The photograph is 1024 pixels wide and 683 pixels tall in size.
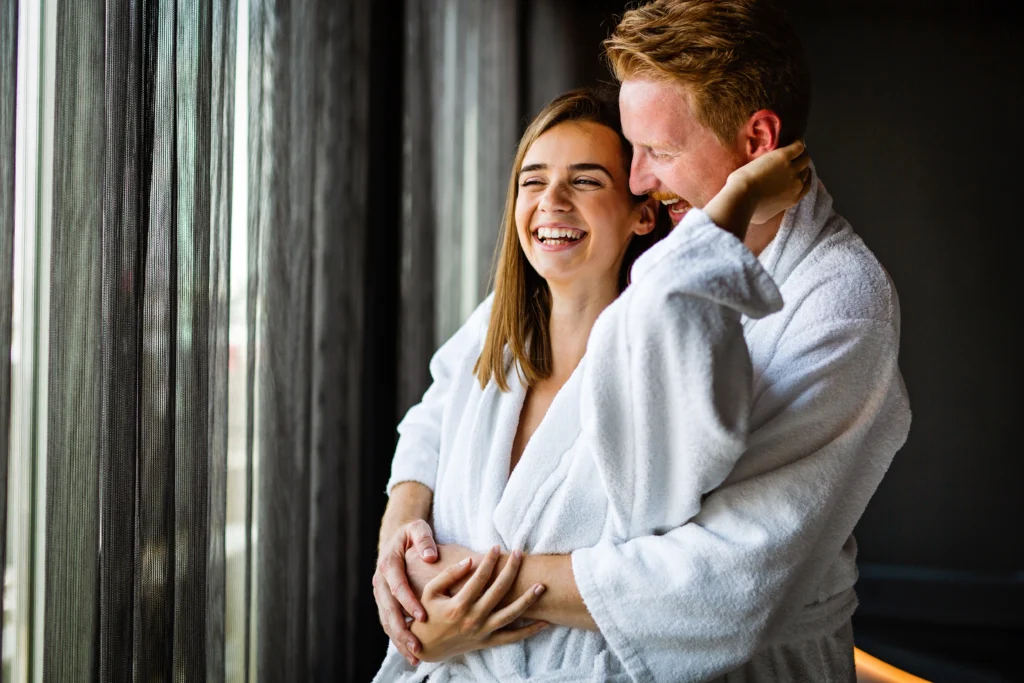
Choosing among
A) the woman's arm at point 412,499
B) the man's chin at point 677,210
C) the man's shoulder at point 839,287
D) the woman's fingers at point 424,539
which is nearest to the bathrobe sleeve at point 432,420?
the woman's arm at point 412,499

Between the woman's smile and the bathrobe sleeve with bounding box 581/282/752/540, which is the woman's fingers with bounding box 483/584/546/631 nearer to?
the bathrobe sleeve with bounding box 581/282/752/540

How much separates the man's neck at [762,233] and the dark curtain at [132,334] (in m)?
0.77

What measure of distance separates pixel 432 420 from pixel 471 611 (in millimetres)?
438

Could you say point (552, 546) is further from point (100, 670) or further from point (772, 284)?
point (100, 670)

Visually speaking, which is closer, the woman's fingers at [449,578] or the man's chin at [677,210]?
the woman's fingers at [449,578]

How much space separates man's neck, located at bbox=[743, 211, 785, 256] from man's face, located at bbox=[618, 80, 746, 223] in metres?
0.08

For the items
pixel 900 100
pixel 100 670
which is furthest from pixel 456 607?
pixel 900 100

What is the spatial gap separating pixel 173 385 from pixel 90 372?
0.13 metres

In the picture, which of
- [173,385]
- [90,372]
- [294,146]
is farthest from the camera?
[294,146]

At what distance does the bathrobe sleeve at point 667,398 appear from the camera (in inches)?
34.9

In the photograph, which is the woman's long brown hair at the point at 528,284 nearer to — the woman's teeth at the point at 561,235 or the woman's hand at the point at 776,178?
the woman's teeth at the point at 561,235

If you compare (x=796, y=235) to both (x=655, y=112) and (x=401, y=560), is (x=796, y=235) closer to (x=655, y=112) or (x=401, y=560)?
(x=655, y=112)

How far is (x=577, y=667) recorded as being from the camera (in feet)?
3.58

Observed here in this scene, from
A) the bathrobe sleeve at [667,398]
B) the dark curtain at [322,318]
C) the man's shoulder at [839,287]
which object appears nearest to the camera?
the bathrobe sleeve at [667,398]
